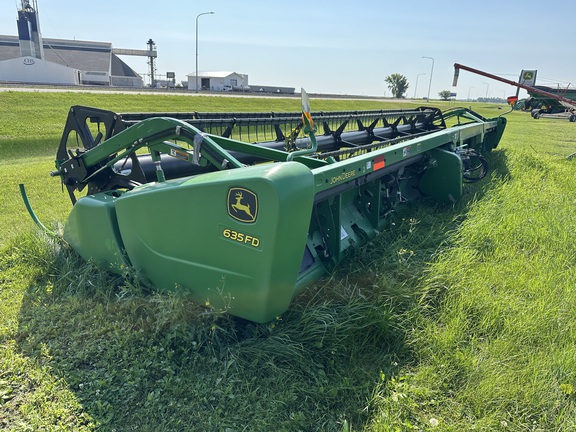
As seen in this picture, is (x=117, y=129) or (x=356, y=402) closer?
(x=356, y=402)

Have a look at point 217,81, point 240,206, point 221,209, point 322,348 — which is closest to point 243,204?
point 240,206

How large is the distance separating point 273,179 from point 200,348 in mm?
1093

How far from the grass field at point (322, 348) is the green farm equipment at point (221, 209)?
0.64 feet

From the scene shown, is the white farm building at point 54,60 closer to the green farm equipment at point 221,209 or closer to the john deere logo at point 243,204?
the green farm equipment at point 221,209

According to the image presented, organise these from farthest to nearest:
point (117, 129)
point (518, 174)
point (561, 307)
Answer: point (518, 174) < point (117, 129) < point (561, 307)

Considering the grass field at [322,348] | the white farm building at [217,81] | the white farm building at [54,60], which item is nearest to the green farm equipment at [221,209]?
the grass field at [322,348]

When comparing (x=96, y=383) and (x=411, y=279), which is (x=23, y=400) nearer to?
(x=96, y=383)

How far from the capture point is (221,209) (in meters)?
2.14

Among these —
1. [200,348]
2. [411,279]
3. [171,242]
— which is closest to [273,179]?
[171,242]

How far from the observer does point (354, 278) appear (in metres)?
3.00

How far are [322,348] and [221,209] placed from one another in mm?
966

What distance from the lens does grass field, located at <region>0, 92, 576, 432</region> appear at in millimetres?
1968

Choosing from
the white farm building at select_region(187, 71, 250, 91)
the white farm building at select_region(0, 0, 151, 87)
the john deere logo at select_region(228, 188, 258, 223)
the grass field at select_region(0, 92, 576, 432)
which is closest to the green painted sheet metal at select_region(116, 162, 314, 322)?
the john deere logo at select_region(228, 188, 258, 223)

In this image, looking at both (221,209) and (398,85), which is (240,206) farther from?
(398,85)
